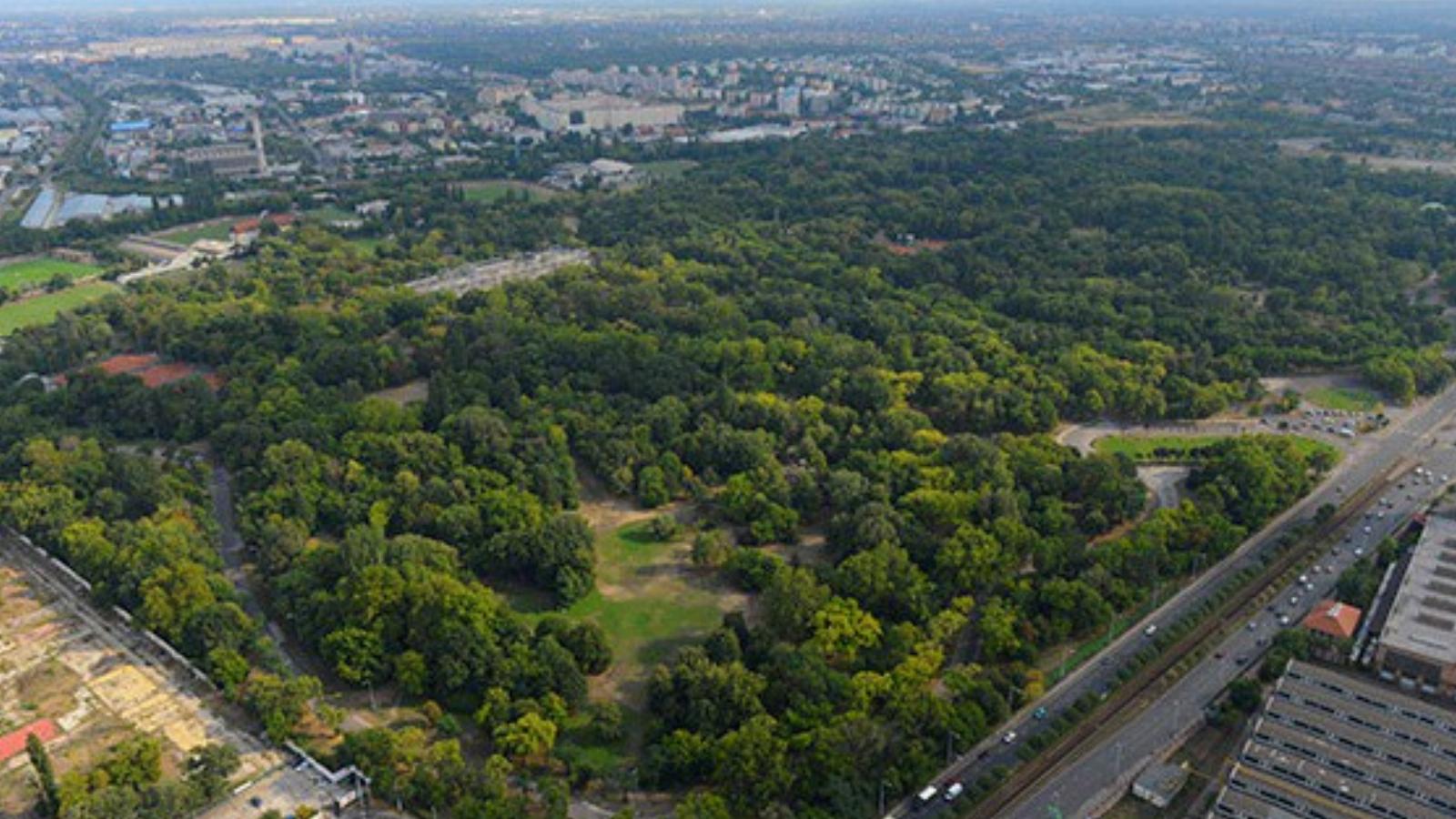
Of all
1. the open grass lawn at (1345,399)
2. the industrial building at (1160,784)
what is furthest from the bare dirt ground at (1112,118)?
the industrial building at (1160,784)

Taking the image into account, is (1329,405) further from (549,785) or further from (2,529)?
(2,529)

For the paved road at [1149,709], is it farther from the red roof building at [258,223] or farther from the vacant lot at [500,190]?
the red roof building at [258,223]

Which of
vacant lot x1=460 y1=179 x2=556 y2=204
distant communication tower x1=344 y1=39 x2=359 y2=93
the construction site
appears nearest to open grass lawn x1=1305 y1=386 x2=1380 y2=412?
the construction site

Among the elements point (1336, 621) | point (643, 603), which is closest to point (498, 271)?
point (643, 603)

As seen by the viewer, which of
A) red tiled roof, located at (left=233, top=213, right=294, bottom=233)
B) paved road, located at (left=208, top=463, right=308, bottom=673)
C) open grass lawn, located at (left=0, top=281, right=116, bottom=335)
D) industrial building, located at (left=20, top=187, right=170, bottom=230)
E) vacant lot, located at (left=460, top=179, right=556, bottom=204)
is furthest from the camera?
vacant lot, located at (left=460, top=179, right=556, bottom=204)

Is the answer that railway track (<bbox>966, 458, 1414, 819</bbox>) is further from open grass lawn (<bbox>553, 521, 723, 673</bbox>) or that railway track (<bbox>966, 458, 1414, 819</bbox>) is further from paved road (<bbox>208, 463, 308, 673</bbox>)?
paved road (<bbox>208, 463, 308, 673</bbox>)

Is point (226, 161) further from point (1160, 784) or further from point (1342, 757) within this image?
point (1342, 757)
